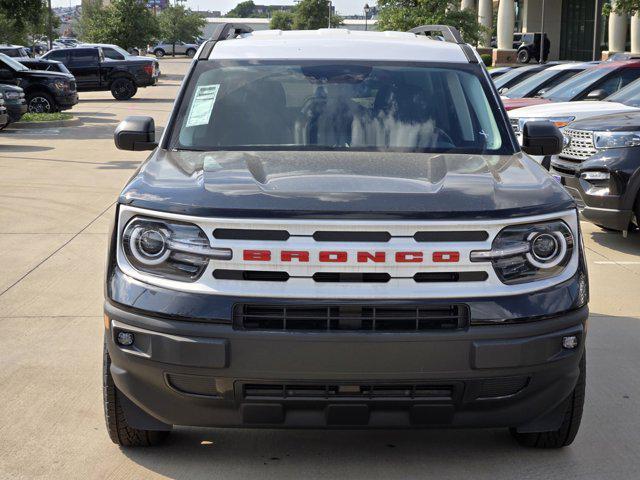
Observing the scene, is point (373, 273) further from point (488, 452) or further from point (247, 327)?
point (488, 452)

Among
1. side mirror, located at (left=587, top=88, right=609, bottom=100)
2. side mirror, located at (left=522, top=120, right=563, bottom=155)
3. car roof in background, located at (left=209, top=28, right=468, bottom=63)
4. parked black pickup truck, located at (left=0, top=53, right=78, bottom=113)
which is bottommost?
parked black pickup truck, located at (left=0, top=53, right=78, bottom=113)

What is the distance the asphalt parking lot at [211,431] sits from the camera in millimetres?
4312

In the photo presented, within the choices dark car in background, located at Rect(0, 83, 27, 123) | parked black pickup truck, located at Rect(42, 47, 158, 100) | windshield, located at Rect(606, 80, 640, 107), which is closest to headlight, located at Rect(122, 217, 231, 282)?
windshield, located at Rect(606, 80, 640, 107)

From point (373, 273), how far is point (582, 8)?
64355mm

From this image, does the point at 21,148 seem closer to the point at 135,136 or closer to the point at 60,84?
the point at 60,84

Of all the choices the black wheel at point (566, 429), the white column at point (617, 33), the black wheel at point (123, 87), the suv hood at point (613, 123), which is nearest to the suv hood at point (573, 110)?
the suv hood at point (613, 123)

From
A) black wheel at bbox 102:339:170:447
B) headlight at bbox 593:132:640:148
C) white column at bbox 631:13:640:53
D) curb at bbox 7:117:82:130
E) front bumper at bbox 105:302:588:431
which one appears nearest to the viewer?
front bumper at bbox 105:302:588:431

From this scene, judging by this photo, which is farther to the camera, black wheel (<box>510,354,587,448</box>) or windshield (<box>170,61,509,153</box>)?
windshield (<box>170,61,509,153</box>)

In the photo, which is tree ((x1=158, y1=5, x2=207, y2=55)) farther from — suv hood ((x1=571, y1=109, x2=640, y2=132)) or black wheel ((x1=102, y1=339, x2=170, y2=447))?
black wheel ((x1=102, y1=339, x2=170, y2=447))

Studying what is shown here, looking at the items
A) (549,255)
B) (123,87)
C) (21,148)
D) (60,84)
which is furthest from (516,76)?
(123,87)

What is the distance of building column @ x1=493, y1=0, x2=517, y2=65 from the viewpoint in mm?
57000

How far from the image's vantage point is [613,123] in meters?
9.79

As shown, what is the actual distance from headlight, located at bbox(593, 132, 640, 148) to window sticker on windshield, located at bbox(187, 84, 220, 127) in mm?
5309

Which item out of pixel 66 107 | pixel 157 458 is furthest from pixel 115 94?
pixel 157 458
